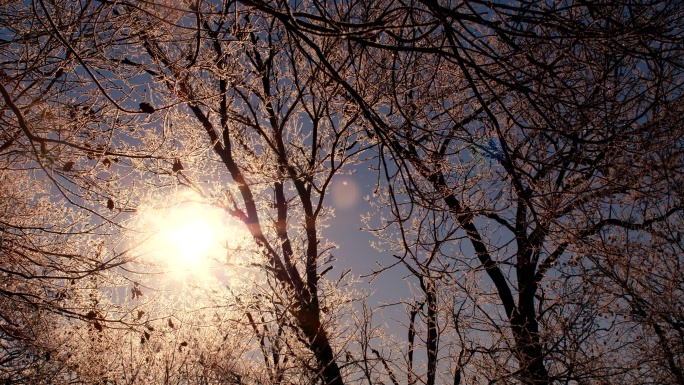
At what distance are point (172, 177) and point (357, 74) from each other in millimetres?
5101

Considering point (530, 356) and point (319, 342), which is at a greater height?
point (319, 342)

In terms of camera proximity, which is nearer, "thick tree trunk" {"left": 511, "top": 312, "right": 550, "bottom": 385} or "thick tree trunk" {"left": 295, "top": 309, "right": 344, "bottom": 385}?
"thick tree trunk" {"left": 511, "top": 312, "right": 550, "bottom": 385}

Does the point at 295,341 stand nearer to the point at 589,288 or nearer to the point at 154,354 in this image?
the point at 154,354

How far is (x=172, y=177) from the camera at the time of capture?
21.7 ft

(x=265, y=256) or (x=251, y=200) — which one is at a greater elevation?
(x=251, y=200)

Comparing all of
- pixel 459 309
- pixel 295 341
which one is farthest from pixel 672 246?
pixel 295 341

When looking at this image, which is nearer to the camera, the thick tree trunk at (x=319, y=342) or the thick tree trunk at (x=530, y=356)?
the thick tree trunk at (x=530, y=356)

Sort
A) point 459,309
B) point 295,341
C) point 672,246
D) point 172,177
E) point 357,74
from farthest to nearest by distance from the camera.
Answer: point 295,341 < point 172,177 < point 672,246 < point 459,309 < point 357,74

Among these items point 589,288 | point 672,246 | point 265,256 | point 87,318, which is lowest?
point 87,318

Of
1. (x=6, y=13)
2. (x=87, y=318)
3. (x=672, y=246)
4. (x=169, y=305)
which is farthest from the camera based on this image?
(x=169, y=305)

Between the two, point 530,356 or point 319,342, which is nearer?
point 530,356

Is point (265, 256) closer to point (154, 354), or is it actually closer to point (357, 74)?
point (154, 354)

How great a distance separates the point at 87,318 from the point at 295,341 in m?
4.18

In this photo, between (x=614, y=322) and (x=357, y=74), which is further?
(x=614, y=322)
